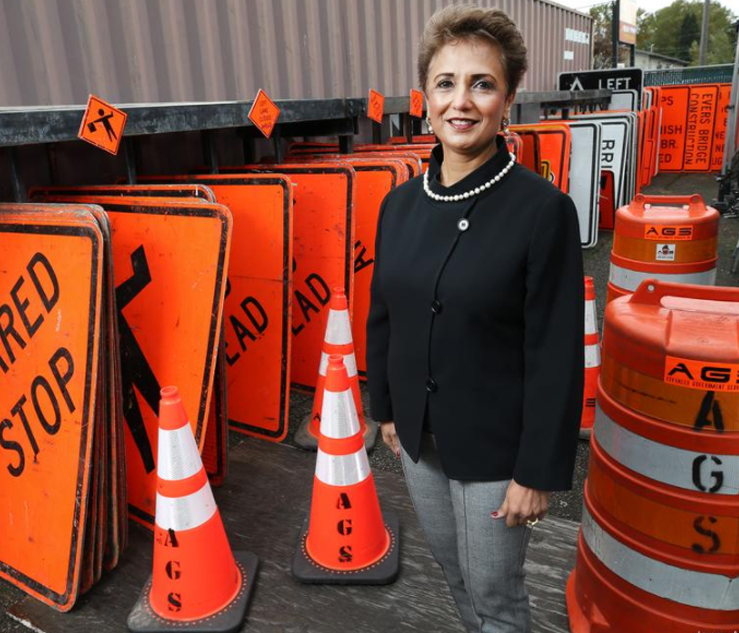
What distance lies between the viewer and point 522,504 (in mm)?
1458

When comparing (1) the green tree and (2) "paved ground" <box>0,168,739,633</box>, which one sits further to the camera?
(1) the green tree

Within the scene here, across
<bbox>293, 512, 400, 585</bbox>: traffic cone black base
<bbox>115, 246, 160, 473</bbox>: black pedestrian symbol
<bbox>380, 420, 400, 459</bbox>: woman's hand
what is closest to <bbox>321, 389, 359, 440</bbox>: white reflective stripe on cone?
<bbox>380, 420, 400, 459</bbox>: woman's hand

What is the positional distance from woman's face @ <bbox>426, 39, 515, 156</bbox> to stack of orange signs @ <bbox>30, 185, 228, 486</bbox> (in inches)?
59.0

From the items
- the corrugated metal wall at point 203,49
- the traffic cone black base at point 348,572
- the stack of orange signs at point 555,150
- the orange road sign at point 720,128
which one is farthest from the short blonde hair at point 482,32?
the orange road sign at point 720,128

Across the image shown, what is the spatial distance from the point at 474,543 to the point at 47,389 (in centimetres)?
171

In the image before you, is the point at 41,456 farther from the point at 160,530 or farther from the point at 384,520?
the point at 384,520

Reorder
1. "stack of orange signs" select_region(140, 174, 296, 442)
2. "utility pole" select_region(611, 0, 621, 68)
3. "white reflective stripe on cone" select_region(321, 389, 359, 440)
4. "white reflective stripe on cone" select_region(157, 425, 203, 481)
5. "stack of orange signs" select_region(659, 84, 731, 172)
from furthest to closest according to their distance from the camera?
1. "stack of orange signs" select_region(659, 84, 731, 172)
2. "utility pole" select_region(611, 0, 621, 68)
3. "stack of orange signs" select_region(140, 174, 296, 442)
4. "white reflective stripe on cone" select_region(321, 389, 359, 440)
5. "white reflective stripe on cone" select_region(157, 425, 203, 481)

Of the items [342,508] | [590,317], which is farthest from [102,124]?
[590,317]

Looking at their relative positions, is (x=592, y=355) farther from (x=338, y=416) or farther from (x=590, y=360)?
(x=338, y=416)

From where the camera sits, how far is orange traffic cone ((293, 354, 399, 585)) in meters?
2.33

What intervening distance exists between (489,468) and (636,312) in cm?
73

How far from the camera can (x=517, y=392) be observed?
4.81 feet

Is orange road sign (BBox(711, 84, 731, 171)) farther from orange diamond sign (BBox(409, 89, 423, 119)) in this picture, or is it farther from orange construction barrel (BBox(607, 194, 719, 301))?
orange construction barrel (BBox(607, 194, 719, 301))

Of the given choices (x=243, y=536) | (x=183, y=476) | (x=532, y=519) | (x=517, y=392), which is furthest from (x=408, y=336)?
(x=243, y=536)
